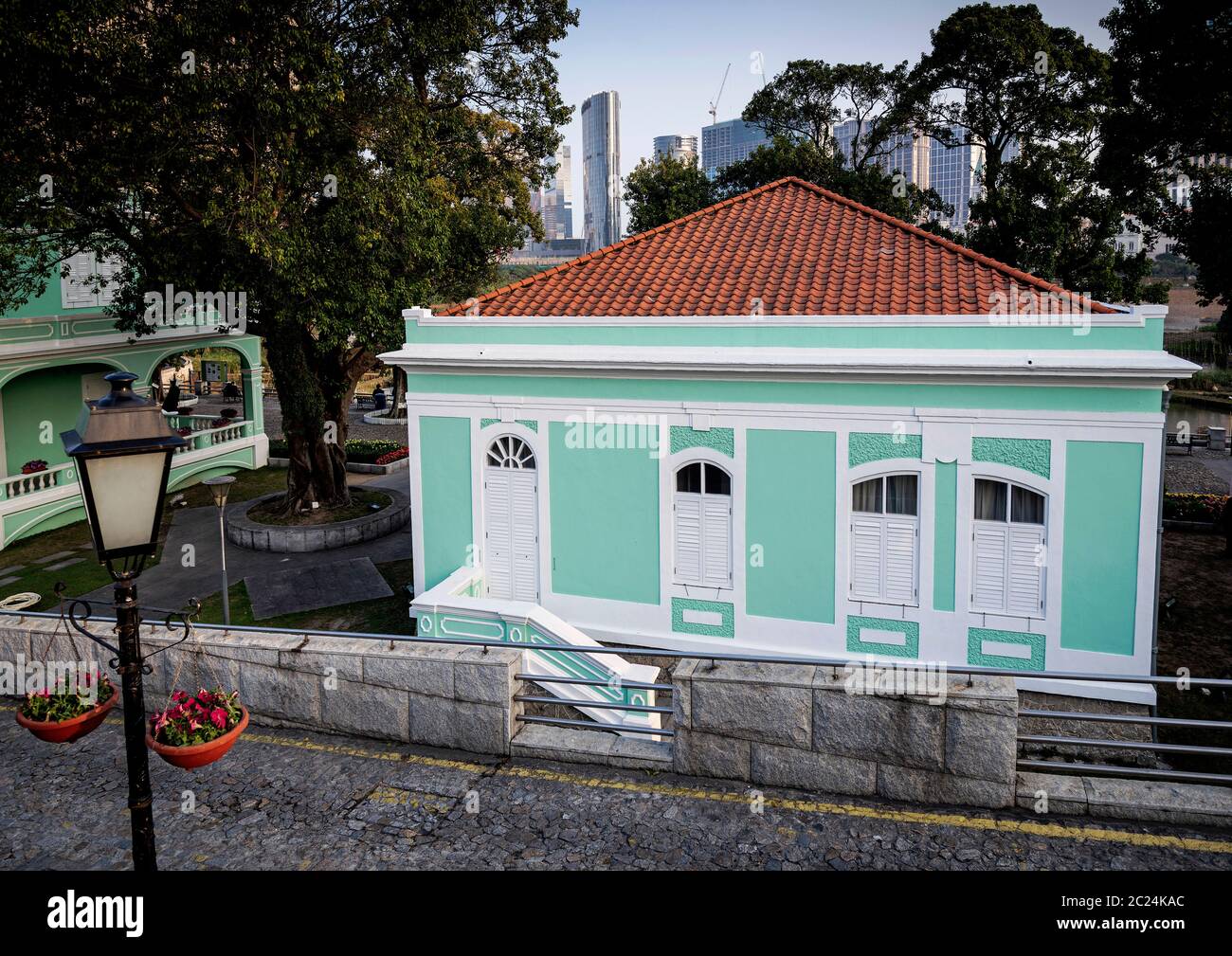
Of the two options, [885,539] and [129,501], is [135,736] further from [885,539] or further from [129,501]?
[885,539]

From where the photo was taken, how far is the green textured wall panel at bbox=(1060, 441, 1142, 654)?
37.5 feet

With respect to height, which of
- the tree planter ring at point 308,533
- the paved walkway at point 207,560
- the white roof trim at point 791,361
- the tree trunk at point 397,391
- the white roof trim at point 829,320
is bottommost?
the paved walkway at point 207,560

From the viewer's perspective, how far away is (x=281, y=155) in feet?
57.1

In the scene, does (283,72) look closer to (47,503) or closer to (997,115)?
(47,503)

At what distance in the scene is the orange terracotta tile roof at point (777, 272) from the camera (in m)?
13.4

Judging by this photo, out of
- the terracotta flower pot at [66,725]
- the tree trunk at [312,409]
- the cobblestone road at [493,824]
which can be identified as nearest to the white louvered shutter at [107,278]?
the tree trunk at [312,409]

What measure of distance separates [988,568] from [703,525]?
12.1ft

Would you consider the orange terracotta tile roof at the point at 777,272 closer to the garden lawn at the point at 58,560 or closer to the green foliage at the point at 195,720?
the green foliage at the point at 195,720

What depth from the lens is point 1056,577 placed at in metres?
11.7

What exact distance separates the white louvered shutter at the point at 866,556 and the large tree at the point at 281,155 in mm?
11013

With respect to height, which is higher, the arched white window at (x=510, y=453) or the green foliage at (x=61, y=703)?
the arched white window at (x=510, y=453)

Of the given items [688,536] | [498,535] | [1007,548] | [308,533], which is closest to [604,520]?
[688,536]

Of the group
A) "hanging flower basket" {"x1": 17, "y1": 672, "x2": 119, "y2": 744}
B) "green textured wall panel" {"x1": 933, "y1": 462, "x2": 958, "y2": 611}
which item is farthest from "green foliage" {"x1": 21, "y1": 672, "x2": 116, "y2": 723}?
"green textured wall panel" {"x1": 933, "y1": 462, "x2": 958, "y2": 611}
